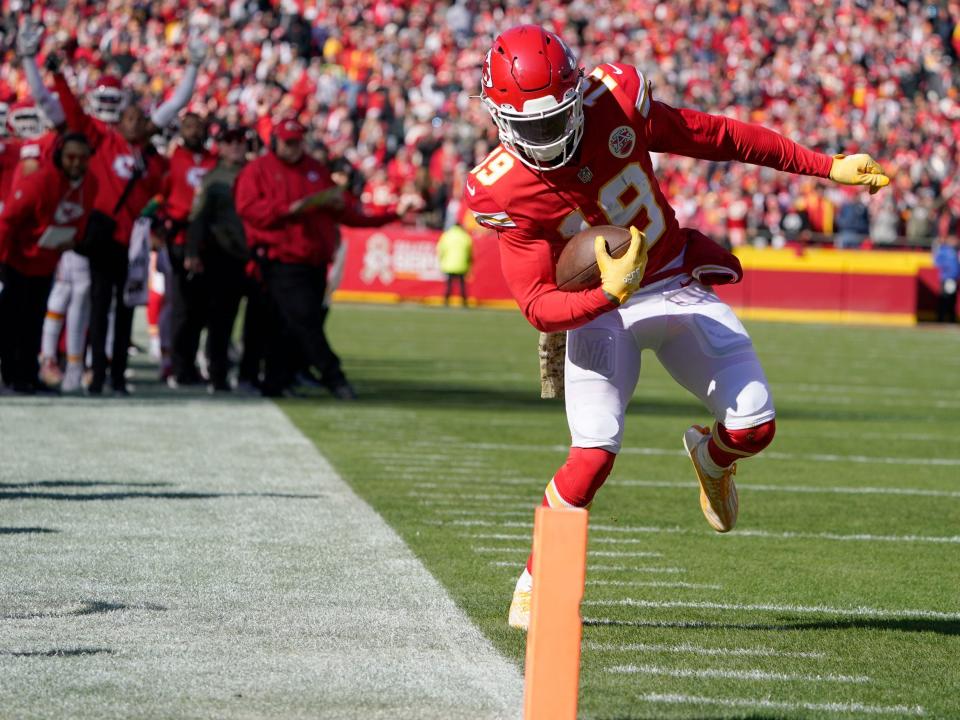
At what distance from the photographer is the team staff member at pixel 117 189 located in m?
10.8

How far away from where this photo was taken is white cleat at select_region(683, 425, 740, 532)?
529 centimetres

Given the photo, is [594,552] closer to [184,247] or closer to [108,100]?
[184,247]

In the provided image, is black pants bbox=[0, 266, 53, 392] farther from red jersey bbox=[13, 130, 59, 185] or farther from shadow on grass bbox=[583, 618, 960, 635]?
shadow on grass bbox=[583, 618, 960, 635]

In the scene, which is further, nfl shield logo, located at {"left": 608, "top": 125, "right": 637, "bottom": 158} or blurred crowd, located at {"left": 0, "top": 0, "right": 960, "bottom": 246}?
blurred crowd, located at {"left": 0, "top": 0, "right": 960, "bottom": 246}

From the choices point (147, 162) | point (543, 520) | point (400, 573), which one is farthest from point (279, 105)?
point (543, 520)

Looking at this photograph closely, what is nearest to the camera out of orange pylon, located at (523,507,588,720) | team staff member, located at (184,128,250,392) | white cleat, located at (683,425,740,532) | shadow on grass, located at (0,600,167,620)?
orange pylon, located at (523,507,588,720)

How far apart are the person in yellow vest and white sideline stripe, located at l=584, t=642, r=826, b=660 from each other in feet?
68.4

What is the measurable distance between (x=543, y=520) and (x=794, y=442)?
7.16 meters

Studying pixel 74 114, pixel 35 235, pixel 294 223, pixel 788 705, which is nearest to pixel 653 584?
pixel 788 705

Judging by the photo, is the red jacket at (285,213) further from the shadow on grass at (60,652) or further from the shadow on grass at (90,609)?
the shadow on grass at (60,652)

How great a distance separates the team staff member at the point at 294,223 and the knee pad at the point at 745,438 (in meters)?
6.09

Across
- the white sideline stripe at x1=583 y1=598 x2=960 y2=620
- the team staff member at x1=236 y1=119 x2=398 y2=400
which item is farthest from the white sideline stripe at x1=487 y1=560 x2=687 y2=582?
the team staff member at x1=236 y1=119 x2=398 y2=400

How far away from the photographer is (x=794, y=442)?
33.3ft

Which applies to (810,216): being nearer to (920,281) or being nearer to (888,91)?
(920,281)
